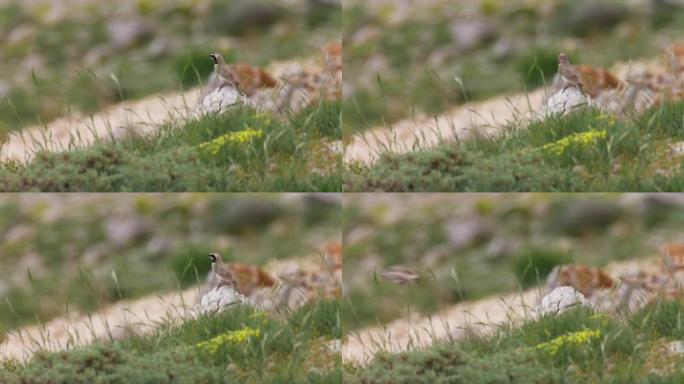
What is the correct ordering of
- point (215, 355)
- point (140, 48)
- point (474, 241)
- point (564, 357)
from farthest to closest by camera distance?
1. point (140, 48)
2. point (474, 241)
3. point (215, 355)
4. point (564, 357)

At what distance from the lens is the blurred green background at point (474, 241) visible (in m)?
8.98

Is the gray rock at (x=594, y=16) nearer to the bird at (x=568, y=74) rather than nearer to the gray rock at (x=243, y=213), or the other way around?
the bird at (x=568, y=74)

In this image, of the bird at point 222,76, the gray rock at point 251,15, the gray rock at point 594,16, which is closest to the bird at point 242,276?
the bird at point 222,76

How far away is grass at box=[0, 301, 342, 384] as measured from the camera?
28.2ft

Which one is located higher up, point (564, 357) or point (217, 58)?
point (217, 58)

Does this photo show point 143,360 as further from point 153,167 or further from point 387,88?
point 387,88

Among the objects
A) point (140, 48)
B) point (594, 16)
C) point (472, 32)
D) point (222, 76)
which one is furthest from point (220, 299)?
point (594, 16)

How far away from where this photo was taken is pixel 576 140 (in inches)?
353

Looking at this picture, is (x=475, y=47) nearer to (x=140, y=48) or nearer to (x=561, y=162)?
(x=561, y=162)

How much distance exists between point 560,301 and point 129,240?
2535 mm

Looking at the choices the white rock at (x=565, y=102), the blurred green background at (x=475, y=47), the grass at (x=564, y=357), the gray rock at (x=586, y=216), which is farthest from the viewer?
the blurred green background at (x=475, y=47)

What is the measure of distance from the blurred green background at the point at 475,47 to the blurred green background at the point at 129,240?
77 centimetres

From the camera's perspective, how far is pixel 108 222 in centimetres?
918

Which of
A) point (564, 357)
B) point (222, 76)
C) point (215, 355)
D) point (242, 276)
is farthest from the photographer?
point (222, 76)
